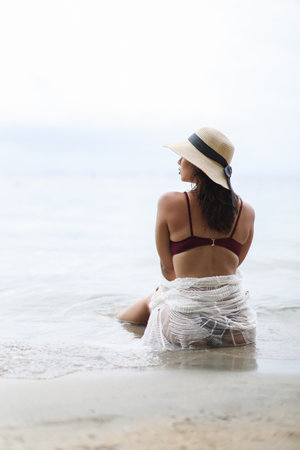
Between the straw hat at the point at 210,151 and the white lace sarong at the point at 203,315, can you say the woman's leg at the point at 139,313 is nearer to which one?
the white lace sarong at the point at 203,315

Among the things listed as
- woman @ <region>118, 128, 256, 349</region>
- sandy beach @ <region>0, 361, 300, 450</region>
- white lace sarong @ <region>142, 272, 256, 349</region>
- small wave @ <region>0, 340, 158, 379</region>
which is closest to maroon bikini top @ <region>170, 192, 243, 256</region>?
woman @ <region>118, 128, 256, 349</region>

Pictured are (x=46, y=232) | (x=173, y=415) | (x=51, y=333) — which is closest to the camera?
(x=173, y=415)

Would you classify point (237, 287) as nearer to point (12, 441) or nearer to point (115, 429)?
point (115, 429)

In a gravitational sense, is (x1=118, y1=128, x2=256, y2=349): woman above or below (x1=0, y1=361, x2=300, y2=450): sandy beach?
above

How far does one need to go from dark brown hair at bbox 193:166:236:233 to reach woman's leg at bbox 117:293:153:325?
4.12 feet

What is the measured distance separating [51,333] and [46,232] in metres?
8.61

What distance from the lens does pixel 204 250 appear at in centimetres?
338

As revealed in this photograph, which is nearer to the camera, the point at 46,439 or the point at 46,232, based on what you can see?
the point at 46,439

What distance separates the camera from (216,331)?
11.4ft

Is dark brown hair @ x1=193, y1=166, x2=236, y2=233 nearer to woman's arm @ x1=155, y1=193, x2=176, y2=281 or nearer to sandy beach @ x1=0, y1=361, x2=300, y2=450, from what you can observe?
woman's arm @ x1=155, y1=193, x2=176, y2=281

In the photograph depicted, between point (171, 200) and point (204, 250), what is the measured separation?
34cm

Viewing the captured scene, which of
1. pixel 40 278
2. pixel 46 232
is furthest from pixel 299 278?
pixel 46 232

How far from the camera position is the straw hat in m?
3.38

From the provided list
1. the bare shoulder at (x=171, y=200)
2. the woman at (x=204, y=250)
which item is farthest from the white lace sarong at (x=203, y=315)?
the bare shoulder at (x=171, y=200)
